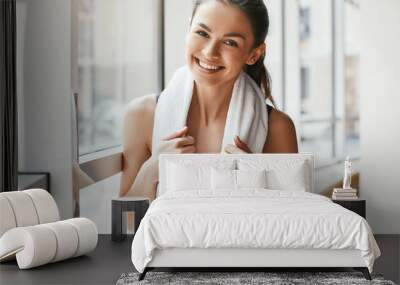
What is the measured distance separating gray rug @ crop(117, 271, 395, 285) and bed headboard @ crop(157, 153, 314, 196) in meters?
1.76

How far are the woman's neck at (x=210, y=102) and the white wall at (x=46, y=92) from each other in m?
1.30

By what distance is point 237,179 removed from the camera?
21.4ft

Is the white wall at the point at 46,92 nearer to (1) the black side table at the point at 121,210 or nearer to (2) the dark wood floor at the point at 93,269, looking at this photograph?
(1) the black side table at the point at 121,210

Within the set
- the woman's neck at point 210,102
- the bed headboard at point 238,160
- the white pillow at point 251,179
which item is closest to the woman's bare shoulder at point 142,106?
the woman's neck at point 210,102

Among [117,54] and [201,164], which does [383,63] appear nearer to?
[201,164]

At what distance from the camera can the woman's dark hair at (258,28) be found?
7051 mm

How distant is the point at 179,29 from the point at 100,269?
2717mm

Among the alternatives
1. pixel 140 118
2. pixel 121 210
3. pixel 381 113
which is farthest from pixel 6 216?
pixel 381 113

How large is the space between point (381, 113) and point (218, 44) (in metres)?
1.78

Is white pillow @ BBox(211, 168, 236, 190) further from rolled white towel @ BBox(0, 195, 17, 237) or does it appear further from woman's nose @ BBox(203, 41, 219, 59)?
rolled white towel @ BBox(0, 195, 17, 237)

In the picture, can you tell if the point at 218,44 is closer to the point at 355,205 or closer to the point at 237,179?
the point at 237,179

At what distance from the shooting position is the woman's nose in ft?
22.9

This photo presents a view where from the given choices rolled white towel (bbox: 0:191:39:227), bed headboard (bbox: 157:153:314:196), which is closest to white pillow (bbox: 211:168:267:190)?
bed headboard (bbox: 157:153:314:196)

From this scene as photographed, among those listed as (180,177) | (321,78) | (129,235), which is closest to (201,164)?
(180,177)
